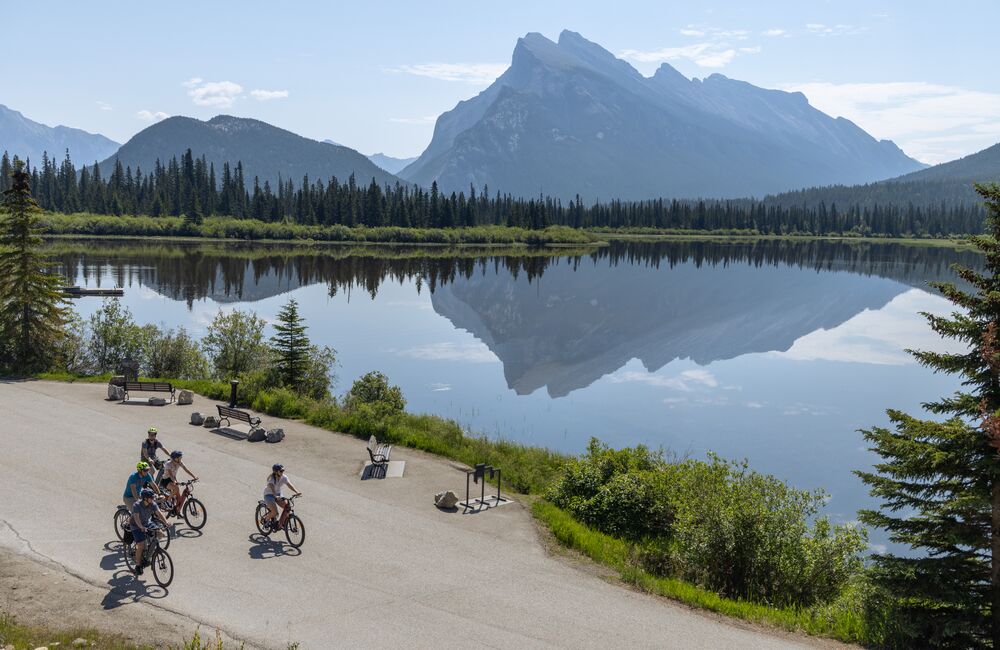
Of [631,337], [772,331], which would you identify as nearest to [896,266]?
[772,331]

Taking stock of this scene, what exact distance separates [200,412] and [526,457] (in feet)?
47.2

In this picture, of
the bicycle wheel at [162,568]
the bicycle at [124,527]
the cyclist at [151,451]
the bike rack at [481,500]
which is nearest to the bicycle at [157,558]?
the bicycle wheel at [162,568]

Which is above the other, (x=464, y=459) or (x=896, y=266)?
(x=896, y=266)

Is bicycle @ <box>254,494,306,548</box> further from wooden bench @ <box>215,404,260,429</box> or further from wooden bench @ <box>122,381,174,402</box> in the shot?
wooden bench @ <box>122,381,174,402</box>

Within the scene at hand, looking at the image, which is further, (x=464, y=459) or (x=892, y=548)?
(x=464, y=459)

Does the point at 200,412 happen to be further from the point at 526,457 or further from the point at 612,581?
the point at 612,581

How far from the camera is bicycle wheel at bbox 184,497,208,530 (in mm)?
19078

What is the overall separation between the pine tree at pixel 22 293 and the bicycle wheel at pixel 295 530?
2813 cm

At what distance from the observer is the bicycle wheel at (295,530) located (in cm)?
1817

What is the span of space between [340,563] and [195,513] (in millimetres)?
4721

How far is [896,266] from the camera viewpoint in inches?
5728

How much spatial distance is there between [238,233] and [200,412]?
541 ft

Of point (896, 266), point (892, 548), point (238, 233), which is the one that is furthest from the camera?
point (238, 233)

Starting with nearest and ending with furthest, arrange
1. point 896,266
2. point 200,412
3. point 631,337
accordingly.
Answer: point 200,412, point 631,337, point 896,266
